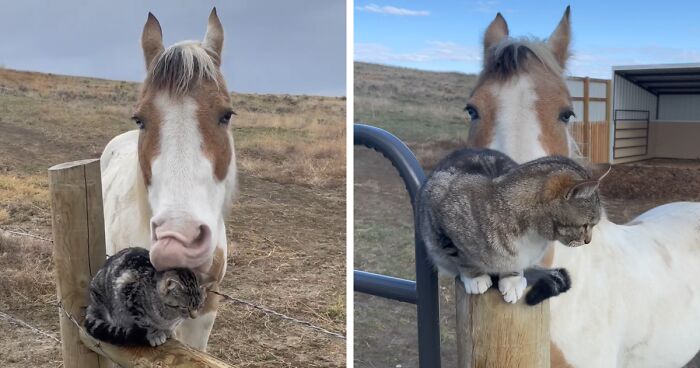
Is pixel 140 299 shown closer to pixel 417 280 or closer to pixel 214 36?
pixel 417 280

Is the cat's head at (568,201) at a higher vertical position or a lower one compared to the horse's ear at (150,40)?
lower

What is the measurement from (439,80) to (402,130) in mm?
2138

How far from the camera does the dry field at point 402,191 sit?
1.78 m

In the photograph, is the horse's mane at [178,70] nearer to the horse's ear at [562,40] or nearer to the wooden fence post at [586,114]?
the horse's ear at [562,40]

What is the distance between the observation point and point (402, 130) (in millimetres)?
4453

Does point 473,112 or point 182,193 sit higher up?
point 473,112

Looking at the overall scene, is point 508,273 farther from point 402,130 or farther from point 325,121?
point 402,130

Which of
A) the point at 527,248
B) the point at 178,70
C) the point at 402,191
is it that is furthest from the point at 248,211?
the point at 527,248

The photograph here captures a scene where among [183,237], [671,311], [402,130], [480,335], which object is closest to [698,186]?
[671,311]

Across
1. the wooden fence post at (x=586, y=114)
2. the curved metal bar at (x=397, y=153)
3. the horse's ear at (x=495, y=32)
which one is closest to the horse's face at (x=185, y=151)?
the curved metal bar at (x=397, y=153)

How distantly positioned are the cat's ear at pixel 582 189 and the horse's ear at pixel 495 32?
33cm

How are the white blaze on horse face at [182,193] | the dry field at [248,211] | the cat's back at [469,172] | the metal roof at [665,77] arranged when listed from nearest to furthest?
the cat's back at [469,172]
the white blaze on horse face at [182,193]
the metal roof at [665,77]
the dry field at [248,211]

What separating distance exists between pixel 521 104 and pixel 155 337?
0.63 metres

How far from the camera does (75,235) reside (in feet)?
2.99
